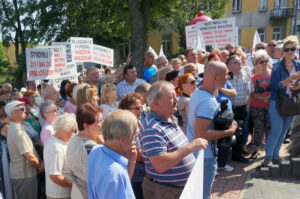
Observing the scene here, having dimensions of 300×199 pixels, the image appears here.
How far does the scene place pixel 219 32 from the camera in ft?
24.9

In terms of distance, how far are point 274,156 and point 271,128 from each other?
527 mm

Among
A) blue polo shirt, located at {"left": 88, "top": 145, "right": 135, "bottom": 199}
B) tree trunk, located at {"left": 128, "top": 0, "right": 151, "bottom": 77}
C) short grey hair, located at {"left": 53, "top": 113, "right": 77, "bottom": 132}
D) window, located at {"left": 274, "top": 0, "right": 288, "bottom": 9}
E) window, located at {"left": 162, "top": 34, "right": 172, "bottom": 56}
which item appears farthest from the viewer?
window, located at {"left": 162, "top": 34, "right": 172, "bottom": 56}

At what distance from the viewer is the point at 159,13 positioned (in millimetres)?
10969

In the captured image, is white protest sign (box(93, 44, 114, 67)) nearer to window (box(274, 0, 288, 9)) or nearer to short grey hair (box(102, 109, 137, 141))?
short grey hair (box(102, 109, 137, 141))

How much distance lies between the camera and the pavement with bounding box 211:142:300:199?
Answer: 393 centimetres

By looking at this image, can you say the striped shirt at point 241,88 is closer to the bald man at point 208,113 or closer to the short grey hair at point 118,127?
the bald man at point 208,113

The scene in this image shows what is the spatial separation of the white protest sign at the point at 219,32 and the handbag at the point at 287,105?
3.51 meters

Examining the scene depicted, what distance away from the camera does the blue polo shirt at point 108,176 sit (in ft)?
5.40

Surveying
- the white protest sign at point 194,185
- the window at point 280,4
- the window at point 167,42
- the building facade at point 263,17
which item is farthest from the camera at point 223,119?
the window at point 167,42

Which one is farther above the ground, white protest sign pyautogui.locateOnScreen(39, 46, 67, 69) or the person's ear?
white protest sign pyautogui.locateOnScreen(39, 46, 67, 69)

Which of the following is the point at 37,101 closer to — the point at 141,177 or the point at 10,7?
the point at 141,177

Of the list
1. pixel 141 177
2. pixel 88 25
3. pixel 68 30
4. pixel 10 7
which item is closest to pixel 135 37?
pixel 141 177

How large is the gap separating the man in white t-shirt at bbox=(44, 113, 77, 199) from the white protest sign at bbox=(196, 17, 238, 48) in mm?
5795

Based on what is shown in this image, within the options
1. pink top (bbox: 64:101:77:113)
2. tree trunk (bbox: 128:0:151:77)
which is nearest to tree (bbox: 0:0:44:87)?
tree trunk (bbox: 128:0:151:77)
